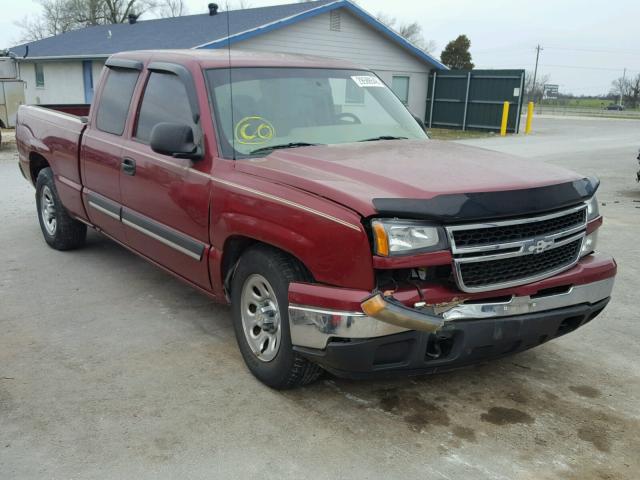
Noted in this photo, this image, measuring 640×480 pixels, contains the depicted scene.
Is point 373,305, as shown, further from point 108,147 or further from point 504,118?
point 504,118

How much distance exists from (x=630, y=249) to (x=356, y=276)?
5.08 meters

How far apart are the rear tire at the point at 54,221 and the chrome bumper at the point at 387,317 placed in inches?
155

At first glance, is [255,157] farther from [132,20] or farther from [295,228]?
[132,20]

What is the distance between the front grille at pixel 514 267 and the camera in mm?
3033

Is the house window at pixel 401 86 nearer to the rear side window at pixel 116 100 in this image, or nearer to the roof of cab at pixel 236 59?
the rear side window at pixel 116 100

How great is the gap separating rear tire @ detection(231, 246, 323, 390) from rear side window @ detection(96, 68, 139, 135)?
2.02 m

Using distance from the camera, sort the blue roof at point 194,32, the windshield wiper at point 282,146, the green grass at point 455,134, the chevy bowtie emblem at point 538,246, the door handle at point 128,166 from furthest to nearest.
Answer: the green grass at point 455,134 < the blue roof at point 194,32 < the door handle at point 128,166 < the windshield wiper at point 282,146 < the chevy bowtie emblem at point 538,246

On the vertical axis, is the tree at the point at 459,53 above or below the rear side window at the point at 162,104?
above

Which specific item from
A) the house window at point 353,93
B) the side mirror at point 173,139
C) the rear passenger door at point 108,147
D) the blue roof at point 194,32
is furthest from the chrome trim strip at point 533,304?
the blue roof at point 194,32

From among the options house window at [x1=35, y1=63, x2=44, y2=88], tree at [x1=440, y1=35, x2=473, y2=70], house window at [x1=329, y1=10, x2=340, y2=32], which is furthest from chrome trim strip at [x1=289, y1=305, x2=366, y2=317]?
tree at [x1=440, y1=35, x2=473, y2=70]

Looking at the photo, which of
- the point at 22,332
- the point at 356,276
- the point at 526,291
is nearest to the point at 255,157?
the point at 356,276

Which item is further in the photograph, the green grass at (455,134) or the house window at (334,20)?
the green grass at (455,134)

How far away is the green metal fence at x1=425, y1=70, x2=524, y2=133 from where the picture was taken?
2450 cm

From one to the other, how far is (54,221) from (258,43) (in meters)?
15.6
